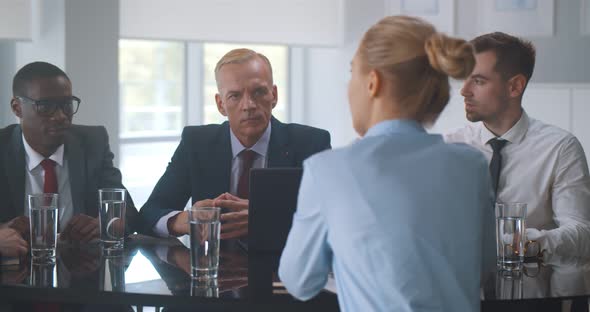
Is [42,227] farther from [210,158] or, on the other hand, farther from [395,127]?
[395,127]

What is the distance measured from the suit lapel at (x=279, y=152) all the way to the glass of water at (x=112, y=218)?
2.09 ft

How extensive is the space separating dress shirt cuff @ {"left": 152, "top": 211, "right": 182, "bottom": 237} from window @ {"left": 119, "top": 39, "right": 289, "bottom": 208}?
3252 millimetres

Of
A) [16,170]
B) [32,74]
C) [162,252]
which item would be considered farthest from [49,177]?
[162,252]

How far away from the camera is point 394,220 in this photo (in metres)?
1.47

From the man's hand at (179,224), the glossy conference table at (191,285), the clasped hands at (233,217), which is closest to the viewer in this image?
the glossy conference table at (191,285)

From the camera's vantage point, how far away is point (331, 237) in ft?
4.99

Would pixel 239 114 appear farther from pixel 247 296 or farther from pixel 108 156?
pixel 247 296

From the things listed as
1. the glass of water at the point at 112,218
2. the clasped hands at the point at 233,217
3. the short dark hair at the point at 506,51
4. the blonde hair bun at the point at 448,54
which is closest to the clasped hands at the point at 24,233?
the glass of water at the point at 112,218

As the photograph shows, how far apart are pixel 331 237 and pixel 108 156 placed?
172 centimetres

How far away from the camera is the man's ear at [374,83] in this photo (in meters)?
1.54

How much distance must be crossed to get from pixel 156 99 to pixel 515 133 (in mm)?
3919

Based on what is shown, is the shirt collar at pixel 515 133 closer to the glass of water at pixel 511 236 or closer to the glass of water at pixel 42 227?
the glass of water at pixel 511 236

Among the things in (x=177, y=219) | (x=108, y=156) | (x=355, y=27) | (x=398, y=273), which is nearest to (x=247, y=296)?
(x=398, y=273)

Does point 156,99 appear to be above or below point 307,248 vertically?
above
